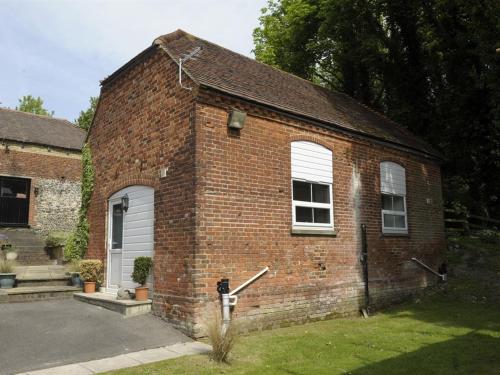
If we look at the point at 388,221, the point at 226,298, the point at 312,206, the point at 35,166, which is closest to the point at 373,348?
the point at 226,298

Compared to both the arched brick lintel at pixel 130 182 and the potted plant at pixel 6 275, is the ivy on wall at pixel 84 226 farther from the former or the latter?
the potted plant at pixel 6 275

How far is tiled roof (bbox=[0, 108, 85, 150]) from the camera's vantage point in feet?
71.4

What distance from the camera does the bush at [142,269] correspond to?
9.77 meters

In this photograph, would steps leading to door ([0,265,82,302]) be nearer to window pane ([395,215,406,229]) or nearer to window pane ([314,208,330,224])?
window pane ([314,208,330,224])

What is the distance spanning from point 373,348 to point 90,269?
7314mm

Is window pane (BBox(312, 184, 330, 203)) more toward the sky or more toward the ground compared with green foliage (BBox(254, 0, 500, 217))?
more toward the ground

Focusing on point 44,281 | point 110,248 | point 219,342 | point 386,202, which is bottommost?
point 219,342

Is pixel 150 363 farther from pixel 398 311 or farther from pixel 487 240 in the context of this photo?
pixel 487 240

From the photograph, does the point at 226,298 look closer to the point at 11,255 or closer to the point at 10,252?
the point at 11,255

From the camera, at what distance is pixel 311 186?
10.9 meters

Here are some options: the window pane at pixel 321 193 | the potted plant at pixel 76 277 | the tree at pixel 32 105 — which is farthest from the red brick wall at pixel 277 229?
the tree at pixel 32 105

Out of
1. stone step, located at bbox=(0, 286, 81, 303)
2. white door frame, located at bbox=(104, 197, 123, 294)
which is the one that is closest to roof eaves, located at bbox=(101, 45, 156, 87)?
white door frame, located at bbox=(104, 197, 123, 294)

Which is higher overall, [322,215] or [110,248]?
[322,215]

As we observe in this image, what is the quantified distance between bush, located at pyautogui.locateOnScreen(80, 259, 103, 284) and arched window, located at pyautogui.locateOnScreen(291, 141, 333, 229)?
5304mm
